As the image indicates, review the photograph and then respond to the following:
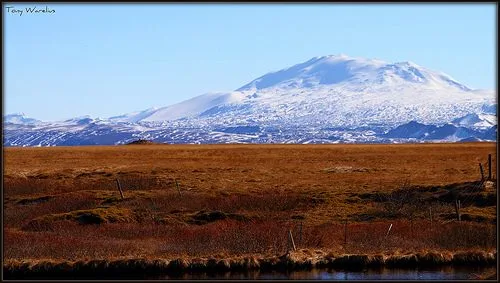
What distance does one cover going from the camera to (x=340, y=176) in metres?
79.0

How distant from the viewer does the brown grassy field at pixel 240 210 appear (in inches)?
1695

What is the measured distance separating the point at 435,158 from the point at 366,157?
9364 mm

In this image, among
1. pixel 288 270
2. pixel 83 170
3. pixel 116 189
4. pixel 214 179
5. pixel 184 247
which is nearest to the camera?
pixel 288 270

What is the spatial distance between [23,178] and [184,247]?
39.4 metres

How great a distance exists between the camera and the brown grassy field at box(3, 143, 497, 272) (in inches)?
A: 1695

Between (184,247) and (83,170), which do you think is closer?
(184,247)

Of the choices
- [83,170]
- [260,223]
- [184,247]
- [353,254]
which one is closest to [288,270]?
[353,254]

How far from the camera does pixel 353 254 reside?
133ft

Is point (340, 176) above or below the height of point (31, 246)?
below

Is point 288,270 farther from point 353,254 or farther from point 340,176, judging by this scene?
point 340,176

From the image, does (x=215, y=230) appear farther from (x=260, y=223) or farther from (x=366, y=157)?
(x=366, y=157)

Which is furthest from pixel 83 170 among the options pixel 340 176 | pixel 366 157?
pixel 366 157

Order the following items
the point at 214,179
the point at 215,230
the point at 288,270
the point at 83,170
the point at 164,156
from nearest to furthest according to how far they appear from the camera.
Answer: the point at 288,270 < the point at 215,230 < the point at 214,179 < the point at 83,170 < the point at 164,156

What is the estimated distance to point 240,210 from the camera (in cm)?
5619
